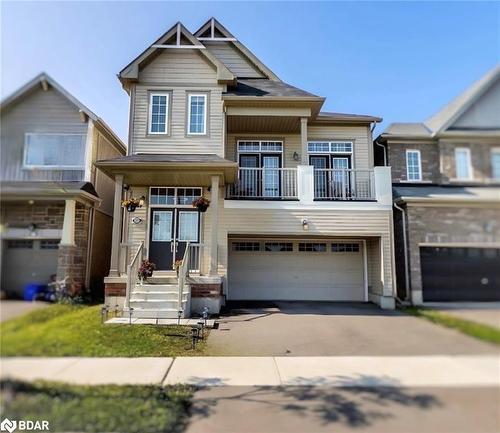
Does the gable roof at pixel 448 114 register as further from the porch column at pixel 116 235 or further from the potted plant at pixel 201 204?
the potted plant at pixel 201 204

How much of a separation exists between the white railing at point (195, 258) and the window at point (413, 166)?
691 centimetres

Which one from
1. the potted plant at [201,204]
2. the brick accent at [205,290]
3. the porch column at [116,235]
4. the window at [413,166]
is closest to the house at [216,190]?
the brick accent at [205,290]

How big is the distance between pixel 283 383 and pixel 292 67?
107 inches

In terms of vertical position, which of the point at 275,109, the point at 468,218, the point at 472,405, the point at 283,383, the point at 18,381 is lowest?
the point at 283,383

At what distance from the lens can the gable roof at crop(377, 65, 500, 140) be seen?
1.28 m

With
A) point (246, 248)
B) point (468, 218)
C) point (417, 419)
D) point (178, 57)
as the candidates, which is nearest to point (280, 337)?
point (417, 419)

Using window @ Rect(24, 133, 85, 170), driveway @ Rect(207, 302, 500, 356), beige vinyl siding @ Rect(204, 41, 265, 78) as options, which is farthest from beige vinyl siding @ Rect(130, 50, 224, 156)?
window @ Rect(24, 133, 85, 170)

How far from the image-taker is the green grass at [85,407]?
1160mm

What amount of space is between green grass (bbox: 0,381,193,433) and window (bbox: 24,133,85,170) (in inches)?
31.6

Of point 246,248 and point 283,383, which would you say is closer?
point 283,383

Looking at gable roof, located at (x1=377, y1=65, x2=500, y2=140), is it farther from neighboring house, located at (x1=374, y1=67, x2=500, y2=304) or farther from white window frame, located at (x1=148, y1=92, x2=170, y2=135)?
white window frame, located at (x1=148, y1=92, x2=170, y2=135)

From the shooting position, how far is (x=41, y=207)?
1.21 m

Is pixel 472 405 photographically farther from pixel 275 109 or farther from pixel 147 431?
pixel 275 109

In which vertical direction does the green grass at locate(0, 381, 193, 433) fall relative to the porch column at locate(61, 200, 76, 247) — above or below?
below
